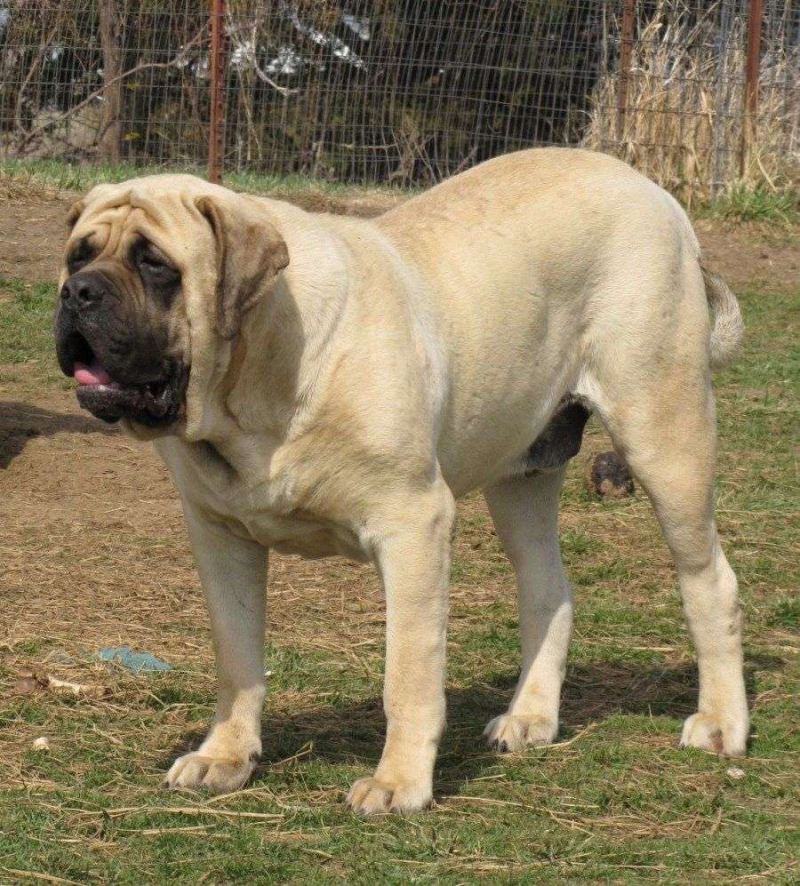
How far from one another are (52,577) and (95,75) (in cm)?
880

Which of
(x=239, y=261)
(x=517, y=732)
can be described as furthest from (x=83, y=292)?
(x=517, y=732)

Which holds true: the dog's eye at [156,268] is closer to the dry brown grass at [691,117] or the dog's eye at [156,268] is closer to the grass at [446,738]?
the grass at [446,738]

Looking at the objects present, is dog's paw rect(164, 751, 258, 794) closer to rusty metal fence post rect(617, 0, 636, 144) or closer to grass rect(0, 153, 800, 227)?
grass rect(0, 153, 800, 227)

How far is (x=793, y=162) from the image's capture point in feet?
44.5

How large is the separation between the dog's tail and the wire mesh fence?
8.57 metres

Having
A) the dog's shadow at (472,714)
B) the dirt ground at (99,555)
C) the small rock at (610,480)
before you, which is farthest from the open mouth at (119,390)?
the small rock at (610,480)

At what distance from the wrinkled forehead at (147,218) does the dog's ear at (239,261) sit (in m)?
0.05

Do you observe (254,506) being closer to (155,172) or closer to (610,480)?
(610,480)

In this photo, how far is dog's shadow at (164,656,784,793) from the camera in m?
4.15

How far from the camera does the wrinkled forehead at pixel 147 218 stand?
3467mm

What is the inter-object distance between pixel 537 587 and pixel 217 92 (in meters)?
8.60

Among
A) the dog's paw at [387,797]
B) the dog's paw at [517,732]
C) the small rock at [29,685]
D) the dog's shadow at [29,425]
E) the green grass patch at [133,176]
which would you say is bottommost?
the green grass patch at [133,176]

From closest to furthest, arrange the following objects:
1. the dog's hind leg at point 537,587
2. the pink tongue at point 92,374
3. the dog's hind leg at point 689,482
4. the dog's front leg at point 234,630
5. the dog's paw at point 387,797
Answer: the pink tongue at point 92,374, the dog's paw at point 387,797, the dog's front leg at point 234,630, the dog's hind leg at point 689,482, the dog's hind leg at point 537,587

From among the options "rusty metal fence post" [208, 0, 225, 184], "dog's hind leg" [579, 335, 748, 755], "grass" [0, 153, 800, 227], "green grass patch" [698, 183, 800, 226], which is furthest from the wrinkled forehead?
"green grass patch" [698, 183, 800, 226]
